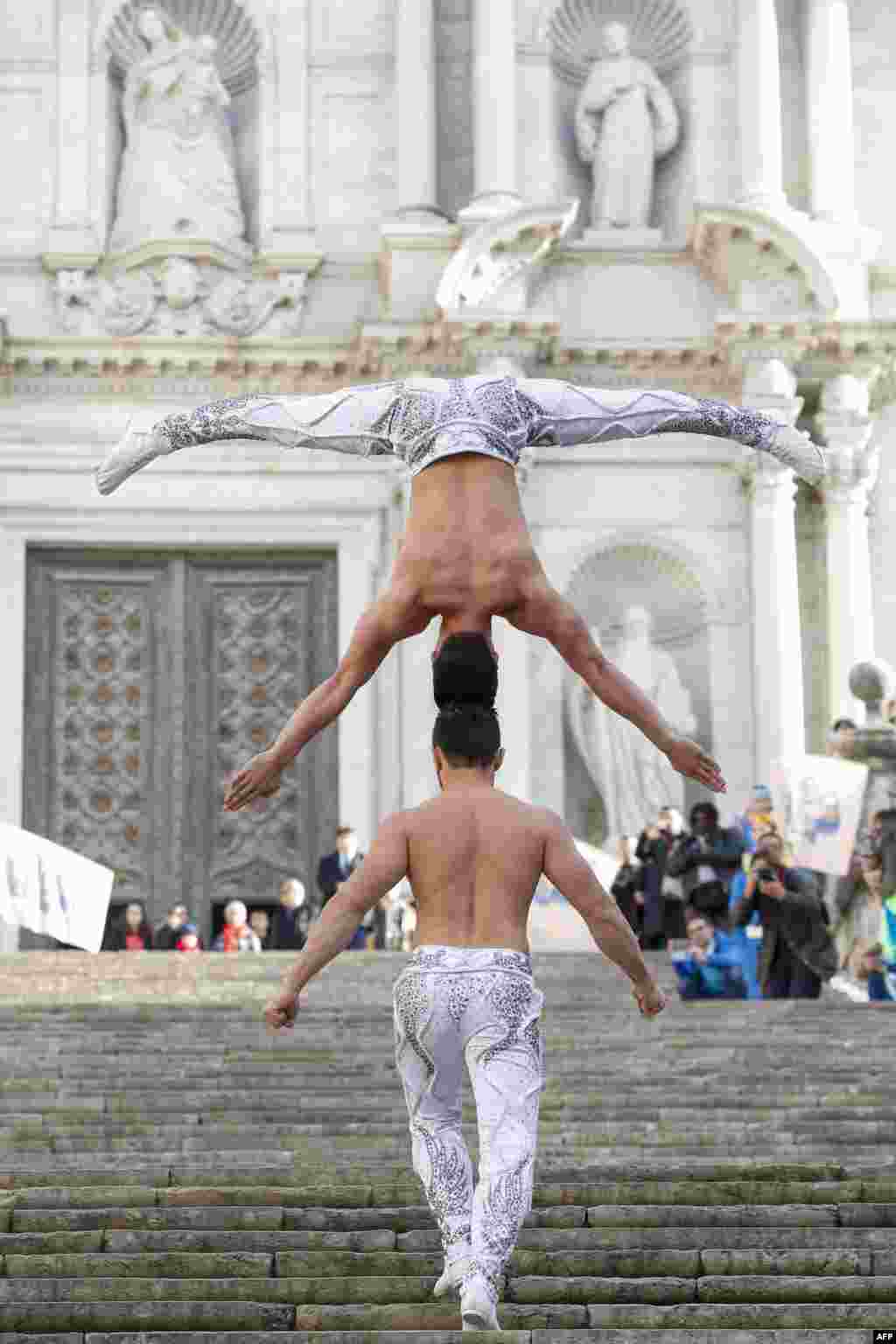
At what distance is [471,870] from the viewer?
8.67 metres

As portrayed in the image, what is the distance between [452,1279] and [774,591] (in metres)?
17.2

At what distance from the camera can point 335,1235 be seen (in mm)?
10219

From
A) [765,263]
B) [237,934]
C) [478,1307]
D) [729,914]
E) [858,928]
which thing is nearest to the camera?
[478,1307]

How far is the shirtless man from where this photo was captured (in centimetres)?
855

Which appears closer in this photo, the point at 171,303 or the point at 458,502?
the point at 458,502

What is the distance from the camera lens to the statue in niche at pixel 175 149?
86.6 feet

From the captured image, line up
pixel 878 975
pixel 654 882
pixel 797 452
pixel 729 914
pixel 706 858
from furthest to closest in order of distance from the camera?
1. pixel 654 882
2. pixel 706 858
3. pixel 729 914
4. pixel 878 975
5. pixel 797 452

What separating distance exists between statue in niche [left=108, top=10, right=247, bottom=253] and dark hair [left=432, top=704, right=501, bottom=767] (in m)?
17.8

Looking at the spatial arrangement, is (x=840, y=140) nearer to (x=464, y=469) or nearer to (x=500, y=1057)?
(x=464, y=469)

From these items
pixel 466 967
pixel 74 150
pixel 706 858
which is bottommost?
pixel 466 967

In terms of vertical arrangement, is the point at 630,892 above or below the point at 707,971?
above

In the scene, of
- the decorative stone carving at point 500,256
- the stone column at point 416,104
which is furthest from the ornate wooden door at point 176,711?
the stone column at point 416,104

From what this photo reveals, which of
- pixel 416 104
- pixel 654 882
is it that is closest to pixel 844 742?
pixel 654 882

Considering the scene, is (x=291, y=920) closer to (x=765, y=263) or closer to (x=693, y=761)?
(x=765, y=263)
